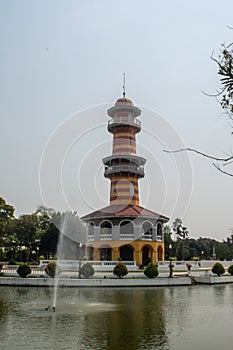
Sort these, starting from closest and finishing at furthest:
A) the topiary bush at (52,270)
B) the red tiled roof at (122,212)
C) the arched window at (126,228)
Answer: the topiary bush at (52,270) < the red tiled roof at (122,212) < the arched window at (126,228)

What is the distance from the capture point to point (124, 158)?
39875 millimetres

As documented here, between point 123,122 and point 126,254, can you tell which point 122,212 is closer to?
point 126,254

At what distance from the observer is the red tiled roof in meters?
37.2

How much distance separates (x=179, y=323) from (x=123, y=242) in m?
→ 24.4

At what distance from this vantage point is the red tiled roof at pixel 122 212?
122 feet

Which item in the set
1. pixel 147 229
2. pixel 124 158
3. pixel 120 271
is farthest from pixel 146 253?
pixel 120 271

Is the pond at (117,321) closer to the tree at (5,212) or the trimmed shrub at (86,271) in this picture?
the trimmed shrub at (86,271)

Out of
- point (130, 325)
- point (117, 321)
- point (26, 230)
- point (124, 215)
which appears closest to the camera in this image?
point (130, 325)

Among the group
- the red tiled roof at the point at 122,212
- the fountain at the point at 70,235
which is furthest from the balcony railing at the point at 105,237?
the fountain at the point at 70,235

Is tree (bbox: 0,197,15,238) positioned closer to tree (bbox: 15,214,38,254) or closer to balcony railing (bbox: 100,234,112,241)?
tree (bbox: 15,214,38,254)

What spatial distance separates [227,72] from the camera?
6.98 meters

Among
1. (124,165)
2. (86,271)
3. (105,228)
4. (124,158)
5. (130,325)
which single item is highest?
(124,158)

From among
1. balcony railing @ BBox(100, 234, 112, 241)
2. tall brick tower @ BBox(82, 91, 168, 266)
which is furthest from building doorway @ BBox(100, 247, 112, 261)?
balcony railing @ BBox(100, 234, 112, 241)

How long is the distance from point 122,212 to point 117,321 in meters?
24.6
